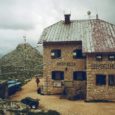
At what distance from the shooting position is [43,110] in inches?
1428

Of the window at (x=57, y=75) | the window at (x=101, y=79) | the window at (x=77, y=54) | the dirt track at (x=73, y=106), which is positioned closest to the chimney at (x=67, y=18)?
the window at (x=77, y=54)

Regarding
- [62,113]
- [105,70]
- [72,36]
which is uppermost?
[72,36]

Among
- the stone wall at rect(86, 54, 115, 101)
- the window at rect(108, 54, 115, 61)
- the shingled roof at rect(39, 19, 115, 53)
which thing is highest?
the shingled roof at rect(39, 19, 115, 53)

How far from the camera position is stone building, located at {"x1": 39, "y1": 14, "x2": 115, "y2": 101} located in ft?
137

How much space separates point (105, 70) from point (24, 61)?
26749 mm

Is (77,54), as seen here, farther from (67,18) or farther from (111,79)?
(67,18)

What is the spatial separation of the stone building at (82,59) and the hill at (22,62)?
1353cm

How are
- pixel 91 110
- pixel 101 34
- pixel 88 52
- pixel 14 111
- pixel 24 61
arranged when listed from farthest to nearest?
1. pixel 24 61
2. pixel 101 34
3. pixel 88 52
4. pixel 91 110
5. pixel 14 111

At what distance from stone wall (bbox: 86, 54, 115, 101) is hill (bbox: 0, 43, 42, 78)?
62.3 feet

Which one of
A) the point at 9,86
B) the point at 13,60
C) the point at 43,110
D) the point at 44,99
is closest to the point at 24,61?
the point at 13,60

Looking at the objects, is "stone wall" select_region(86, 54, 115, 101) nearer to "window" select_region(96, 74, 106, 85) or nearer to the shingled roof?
"window" select_region(96, 74, 106, 85)

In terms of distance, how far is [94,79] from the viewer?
41875 mm

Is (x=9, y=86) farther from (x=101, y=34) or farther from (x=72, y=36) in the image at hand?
(x=101, y=34)

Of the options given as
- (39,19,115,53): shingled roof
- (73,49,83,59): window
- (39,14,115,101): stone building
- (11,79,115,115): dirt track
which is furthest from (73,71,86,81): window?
(39,19,115,53): shingled roof
